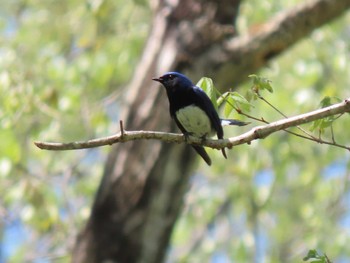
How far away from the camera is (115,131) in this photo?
6594mm

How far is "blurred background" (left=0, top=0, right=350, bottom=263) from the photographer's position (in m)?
5.94

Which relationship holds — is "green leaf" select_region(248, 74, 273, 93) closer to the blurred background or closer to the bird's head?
the bird's head

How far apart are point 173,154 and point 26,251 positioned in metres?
4.11

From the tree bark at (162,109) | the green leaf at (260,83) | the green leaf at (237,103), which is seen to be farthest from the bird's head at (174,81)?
the green leaf at (260,83)

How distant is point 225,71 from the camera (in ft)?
16.2

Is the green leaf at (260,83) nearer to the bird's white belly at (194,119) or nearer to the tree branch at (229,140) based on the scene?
the tree branch at (229,140)

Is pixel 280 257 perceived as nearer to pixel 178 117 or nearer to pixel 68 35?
pixel 68 35

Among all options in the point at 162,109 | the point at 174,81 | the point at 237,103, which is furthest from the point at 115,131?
the point at 237,103

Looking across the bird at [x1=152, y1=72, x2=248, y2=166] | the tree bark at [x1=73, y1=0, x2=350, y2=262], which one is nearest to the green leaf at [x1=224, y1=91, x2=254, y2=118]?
the bird at [x1=152, y1=72, x2=248, y2=166]

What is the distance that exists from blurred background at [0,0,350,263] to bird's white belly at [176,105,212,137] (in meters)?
1.42

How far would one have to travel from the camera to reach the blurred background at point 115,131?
5938 mm

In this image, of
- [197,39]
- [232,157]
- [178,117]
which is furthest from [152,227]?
[232,157]

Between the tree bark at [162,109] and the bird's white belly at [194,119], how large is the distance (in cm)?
79

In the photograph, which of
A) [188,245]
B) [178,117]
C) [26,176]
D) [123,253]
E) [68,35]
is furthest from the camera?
[188,245]
